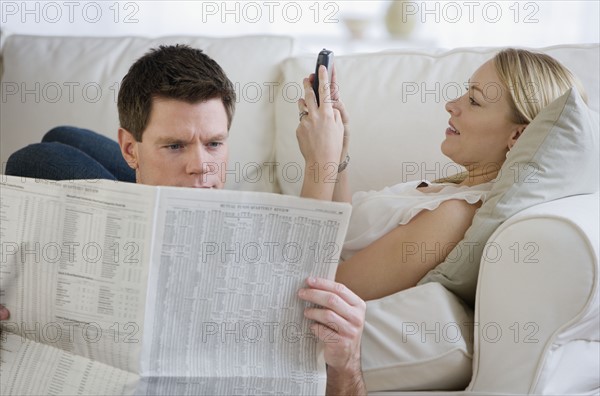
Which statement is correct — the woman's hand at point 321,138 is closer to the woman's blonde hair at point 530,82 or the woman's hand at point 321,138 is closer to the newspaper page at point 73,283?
the newspaper page at point 73,283

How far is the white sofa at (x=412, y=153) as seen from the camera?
1.18 m

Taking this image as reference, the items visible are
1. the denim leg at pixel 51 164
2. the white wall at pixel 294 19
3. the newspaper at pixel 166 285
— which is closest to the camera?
the newspaper at pixel 166 285

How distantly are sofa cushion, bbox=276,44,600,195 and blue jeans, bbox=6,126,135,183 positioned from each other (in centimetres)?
44

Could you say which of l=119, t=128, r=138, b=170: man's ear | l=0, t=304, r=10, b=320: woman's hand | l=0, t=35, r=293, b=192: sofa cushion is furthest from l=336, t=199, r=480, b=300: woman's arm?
l=0, t=35, r=293, b=192: sofa cushion

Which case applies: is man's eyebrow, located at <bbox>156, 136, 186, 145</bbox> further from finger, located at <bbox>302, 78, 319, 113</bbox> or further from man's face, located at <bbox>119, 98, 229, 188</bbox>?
finger, located at <bbox>302, 78, 319, 113</bbox>

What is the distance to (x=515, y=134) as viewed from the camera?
150 cm

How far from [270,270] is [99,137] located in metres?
0.91

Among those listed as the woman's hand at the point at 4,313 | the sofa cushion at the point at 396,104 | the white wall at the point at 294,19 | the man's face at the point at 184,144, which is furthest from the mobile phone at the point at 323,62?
the white wall at the point at 294,19

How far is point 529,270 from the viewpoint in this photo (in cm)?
118

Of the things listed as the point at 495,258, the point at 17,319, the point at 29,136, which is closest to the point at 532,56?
the point at 495,258

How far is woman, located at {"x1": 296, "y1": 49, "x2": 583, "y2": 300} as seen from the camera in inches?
47.8

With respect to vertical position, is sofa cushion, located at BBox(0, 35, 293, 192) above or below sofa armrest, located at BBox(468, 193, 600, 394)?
above

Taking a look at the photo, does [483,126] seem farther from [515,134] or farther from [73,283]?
[73,283]

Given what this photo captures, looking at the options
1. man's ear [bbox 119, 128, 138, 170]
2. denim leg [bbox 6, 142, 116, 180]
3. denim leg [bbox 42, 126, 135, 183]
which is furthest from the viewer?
denim leg [bbox 42, 126, 135, 183]
